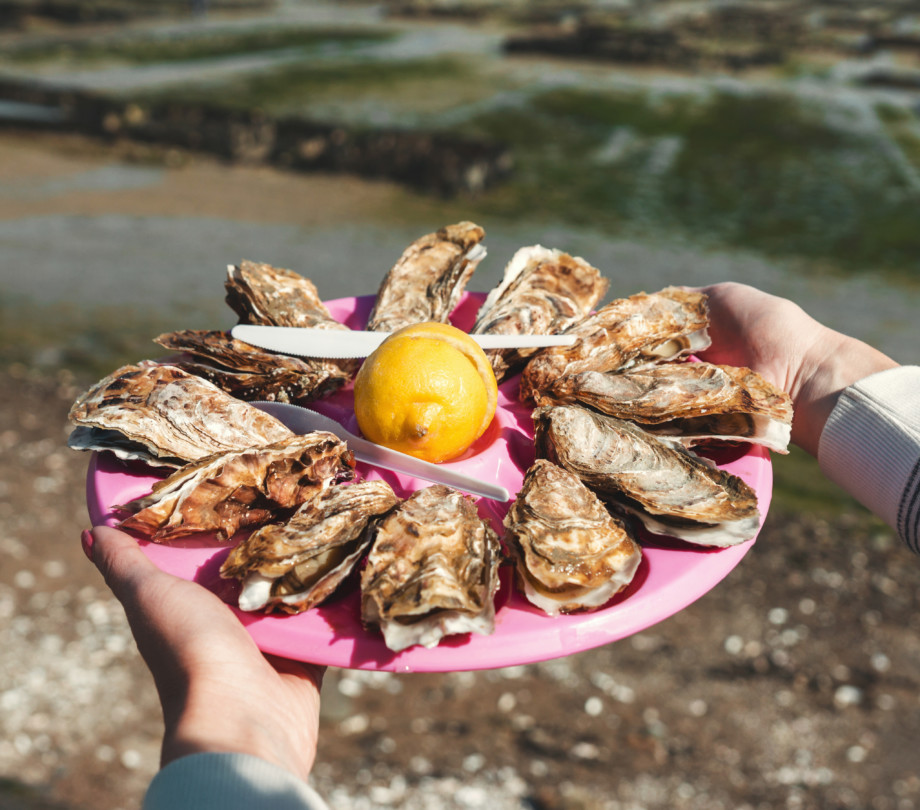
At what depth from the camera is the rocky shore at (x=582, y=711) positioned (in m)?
2.73

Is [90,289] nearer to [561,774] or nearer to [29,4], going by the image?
[561,774]

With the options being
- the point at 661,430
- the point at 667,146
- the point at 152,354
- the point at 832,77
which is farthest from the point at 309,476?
the point at 832,77

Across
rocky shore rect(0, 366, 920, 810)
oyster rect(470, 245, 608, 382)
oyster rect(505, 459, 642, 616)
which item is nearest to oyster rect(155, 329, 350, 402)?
oyster rect(470, 245, 608, 382)

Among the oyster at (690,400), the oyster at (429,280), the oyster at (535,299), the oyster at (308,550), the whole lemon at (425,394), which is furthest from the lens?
the oyster at (429,280)

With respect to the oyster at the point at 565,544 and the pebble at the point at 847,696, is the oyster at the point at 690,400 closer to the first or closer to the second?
the oyster at the point at 565,544

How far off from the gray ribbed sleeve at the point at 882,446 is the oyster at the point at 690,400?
0.29 metres

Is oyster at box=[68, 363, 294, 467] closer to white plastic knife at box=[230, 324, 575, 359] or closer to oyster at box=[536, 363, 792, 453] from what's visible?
white plastic knife at box=[230, 324, 575, 359]

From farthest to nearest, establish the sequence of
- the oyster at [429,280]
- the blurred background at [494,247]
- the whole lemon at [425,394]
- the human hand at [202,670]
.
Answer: the blurred background at [494,247], the oyster at [429,280], the whole lemon at [425,394], the human hand at [202,670]

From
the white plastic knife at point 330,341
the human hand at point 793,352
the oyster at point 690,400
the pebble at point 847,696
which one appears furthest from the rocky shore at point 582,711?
the white plastic knife at point 330,341

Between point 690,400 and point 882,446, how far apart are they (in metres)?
0.55

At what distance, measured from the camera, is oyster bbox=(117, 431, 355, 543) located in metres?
1.46

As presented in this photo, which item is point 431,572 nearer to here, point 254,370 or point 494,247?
point 254,370

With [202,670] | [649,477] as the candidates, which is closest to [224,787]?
[202,670]

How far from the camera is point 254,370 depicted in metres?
1.99
